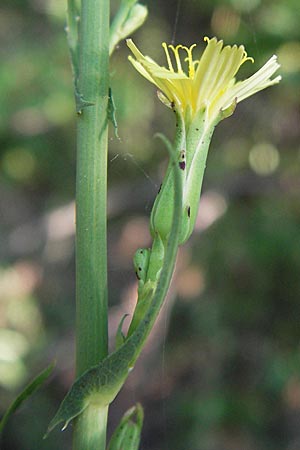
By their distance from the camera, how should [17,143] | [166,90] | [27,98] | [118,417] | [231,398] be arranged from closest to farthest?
[166,90], [27,98], [231,398], [17,143], [118,417]

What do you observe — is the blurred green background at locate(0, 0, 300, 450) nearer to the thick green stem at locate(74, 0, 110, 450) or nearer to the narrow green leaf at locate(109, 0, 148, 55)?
the narrow green leaf at locate(109, 0, 148, 55)

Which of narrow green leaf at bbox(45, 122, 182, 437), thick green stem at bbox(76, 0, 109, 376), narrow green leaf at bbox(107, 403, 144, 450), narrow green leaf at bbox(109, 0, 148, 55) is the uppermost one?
narrow green leaf at bbox(109, 0, 148, 55)

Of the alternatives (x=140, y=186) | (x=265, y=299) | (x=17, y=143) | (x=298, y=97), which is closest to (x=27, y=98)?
(x=17, y=143)

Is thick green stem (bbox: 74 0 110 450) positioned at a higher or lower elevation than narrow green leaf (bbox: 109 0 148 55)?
lower

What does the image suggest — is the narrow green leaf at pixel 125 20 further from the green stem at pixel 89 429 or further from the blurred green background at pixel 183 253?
the blurred green background at pixel 183 253

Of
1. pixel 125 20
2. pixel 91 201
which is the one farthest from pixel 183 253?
pixel 91 201

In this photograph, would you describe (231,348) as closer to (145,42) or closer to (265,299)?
(265,299)

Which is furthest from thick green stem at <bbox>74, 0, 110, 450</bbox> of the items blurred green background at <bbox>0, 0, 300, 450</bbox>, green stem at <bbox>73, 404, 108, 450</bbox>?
blurred green background at <bbox>0, 0, 300, 450</bbox>
